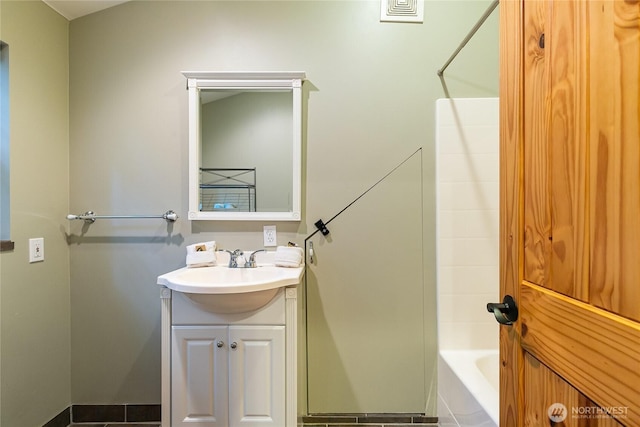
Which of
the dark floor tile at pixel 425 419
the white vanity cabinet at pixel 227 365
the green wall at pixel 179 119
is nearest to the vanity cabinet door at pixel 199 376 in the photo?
the white vanity cabinet at pixel 227 365

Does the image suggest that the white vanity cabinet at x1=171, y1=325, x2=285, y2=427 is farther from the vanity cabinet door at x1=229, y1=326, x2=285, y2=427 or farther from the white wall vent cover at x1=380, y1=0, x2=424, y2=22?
the white wall vent cover at x1=380, y1=0, x2=424, y2=22

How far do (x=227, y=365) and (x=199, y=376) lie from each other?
0.14 meters

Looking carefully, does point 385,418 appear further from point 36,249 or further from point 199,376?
point 36,249

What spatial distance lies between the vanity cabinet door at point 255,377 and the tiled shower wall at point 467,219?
3.24 ft

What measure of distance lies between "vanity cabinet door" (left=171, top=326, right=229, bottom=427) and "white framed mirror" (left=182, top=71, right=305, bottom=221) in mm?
660

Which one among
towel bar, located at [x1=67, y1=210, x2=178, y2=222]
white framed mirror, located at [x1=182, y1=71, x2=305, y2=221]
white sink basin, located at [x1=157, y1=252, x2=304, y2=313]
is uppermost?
white framed mirror, located at [x1=182, y1=71, x2=305, y2=221]

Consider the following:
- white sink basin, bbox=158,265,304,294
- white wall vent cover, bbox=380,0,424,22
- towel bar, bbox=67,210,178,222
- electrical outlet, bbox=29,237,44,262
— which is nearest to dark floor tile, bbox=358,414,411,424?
white sink basin, bbox=158,265,304,294

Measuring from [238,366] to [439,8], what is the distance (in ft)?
7.28

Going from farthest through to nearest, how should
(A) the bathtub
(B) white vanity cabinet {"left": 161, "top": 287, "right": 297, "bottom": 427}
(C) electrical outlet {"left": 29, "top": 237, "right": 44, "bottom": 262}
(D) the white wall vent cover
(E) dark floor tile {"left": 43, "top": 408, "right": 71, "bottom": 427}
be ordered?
(D) the white wall vent cover
(E) dark floor tile {"left": 43, "top": 408, "right": 71, "bottom": 427}
(C) electrical outlet {"left": 29, "top": 237, "right": 44, "bottom": 262}
(B) white vanity cabinet {"left": 161, "top": 287, "right": 297, "bottom": 427}
(A) the bathtub

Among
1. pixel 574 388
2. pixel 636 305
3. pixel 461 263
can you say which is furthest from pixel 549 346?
pixel 461 263

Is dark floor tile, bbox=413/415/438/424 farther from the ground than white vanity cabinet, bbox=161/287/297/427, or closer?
closer

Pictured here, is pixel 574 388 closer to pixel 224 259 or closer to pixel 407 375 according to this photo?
pixel 407 375

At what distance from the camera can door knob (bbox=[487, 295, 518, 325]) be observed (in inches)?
29.6

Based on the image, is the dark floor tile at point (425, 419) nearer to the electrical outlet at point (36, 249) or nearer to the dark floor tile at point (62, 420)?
the dark floor tile at point (62, 420)
